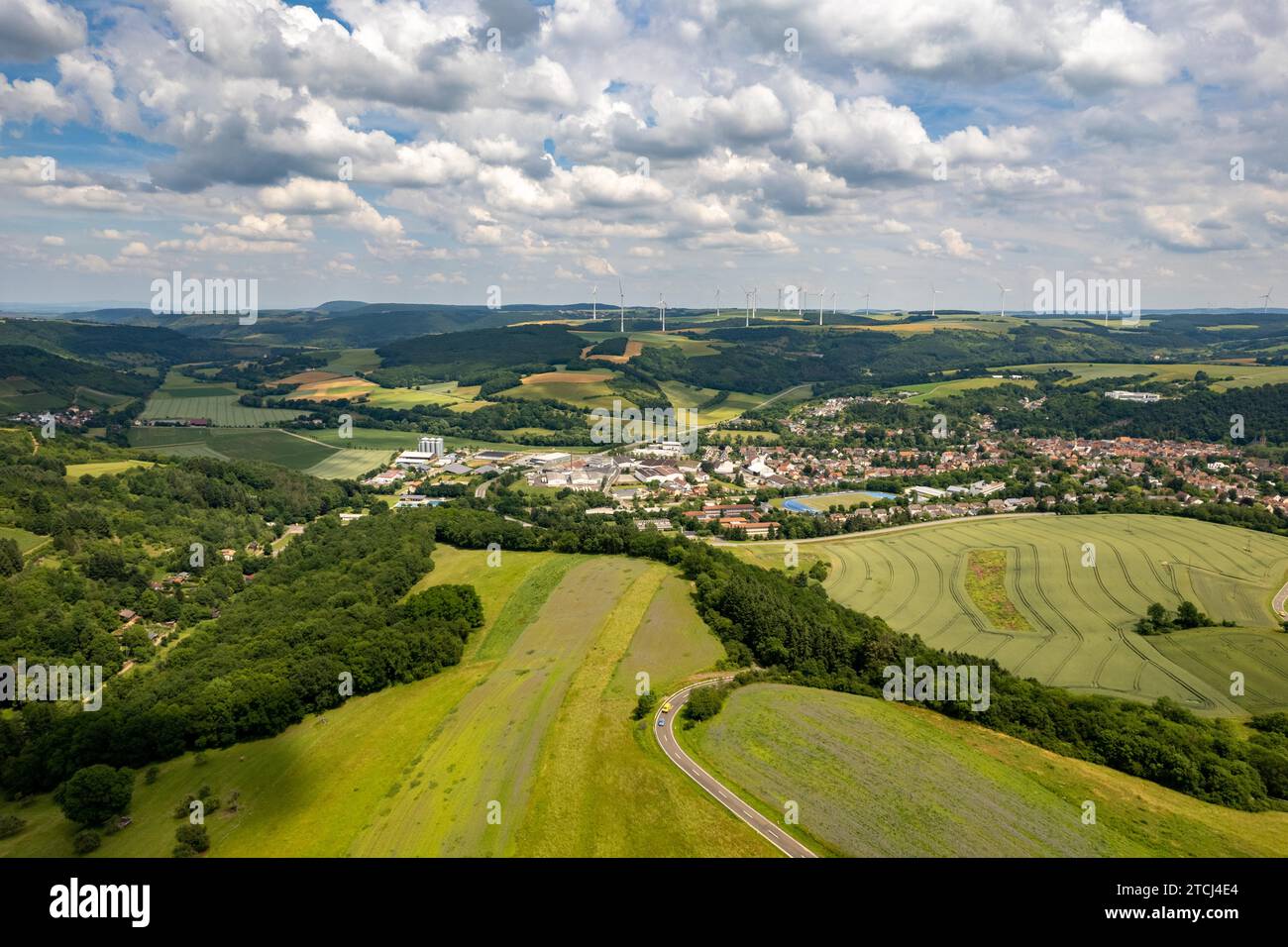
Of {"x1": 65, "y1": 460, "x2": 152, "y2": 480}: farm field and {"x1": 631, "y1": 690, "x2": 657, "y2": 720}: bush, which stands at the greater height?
{"x1": 65, "y1": 460, "x2": 152, "y2": 480}: farm field

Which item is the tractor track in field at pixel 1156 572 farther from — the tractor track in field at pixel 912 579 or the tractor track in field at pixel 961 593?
the tractor track in field at pixel 912 579

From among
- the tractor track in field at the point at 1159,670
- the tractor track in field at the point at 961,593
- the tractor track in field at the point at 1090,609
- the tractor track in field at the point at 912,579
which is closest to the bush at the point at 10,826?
the tractor track in field at the point at 912,579

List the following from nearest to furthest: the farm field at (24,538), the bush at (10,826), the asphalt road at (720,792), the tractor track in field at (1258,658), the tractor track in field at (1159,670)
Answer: the asphalt road at (720,792) → the bush at (10,826) → the tractor track in field at (1159,670) → the tractor track in field at (1258,658) → the farm field at (24,538)

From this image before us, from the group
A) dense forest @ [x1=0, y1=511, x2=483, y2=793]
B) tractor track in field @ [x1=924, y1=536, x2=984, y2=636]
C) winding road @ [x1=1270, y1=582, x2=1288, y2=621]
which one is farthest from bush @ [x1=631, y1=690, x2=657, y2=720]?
winding road @ [x1=1270, y1=582, x2=1288, y2=621]

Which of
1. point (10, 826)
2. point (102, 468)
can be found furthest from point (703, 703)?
point (102, 468)

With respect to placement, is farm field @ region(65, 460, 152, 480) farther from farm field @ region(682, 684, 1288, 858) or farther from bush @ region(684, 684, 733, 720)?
farm field @ region(682, 684, 1288, 858)

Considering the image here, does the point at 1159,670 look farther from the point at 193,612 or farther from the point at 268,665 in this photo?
the point at 193,612

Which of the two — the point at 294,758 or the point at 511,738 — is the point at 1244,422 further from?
the point at 294,758
